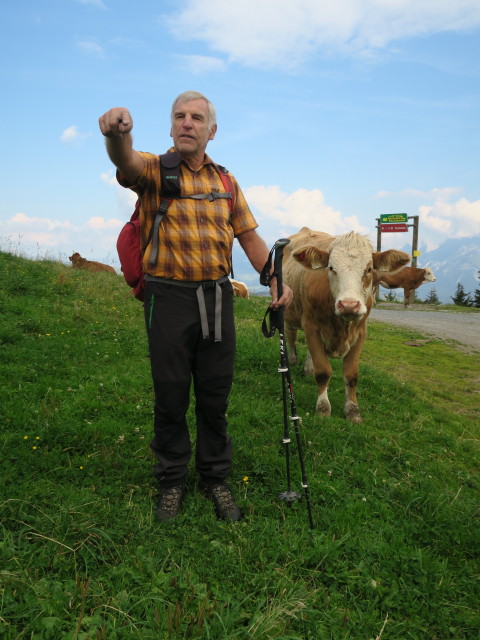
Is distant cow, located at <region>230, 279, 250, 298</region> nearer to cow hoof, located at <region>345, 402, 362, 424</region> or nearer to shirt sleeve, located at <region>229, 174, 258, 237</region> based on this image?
cow hoof, located at <region>345, 402, 362, 424</region>

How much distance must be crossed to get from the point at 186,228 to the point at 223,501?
2039 millimetres

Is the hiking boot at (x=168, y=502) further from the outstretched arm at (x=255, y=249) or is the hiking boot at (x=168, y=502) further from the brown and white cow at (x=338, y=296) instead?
the brown and white cow at (x=338, y=296)

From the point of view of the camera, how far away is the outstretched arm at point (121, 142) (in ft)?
9.00

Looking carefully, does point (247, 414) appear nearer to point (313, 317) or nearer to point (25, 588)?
point (313, 317)

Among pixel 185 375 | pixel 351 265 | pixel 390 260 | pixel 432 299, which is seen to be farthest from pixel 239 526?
pixel 432 299

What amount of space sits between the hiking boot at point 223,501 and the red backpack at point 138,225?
1.61 metres

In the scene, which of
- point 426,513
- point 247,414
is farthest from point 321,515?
point 247,414

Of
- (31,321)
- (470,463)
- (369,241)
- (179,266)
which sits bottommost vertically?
(470,463)

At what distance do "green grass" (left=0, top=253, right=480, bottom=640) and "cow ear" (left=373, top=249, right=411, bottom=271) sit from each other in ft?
6.24

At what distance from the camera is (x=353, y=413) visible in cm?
590

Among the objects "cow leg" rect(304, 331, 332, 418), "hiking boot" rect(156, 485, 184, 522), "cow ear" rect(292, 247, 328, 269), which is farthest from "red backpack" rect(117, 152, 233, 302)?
"cow leg" rect(304, 331, 332, 418)

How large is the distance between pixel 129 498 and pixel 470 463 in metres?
3.55

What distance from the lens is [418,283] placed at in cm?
668

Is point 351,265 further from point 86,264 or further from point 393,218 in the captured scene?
point 393,218
